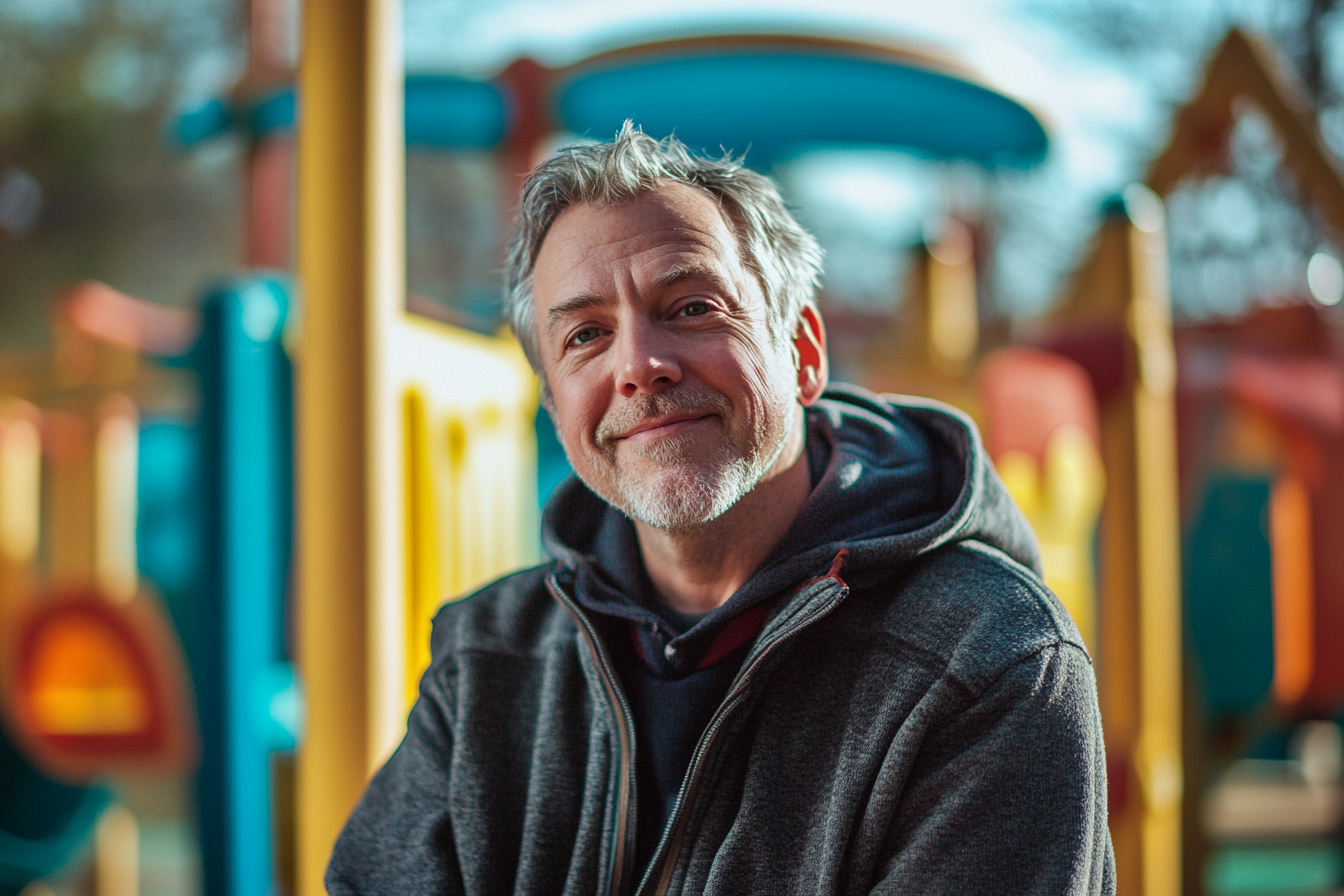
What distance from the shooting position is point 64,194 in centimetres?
1385

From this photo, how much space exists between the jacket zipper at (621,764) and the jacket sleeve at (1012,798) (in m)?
0.31

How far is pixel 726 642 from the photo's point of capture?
4.44ft

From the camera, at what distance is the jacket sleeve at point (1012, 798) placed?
1.13 m

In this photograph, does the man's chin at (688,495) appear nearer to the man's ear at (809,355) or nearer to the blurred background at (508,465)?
the man's ear at (809,355)

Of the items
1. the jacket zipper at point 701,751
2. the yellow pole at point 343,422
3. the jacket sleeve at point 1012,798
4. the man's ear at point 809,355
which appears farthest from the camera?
the yellow pole at point 343,422

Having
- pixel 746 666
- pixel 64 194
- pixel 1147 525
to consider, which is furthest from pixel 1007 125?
pixel 64 194

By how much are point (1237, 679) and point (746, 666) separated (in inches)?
138

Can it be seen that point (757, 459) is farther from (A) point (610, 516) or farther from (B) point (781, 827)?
(B) point (781, 827)

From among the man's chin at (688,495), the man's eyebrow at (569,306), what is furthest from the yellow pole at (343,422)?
the man's chin at (688,495)

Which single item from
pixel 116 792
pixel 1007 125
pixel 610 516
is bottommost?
pixel 116 792

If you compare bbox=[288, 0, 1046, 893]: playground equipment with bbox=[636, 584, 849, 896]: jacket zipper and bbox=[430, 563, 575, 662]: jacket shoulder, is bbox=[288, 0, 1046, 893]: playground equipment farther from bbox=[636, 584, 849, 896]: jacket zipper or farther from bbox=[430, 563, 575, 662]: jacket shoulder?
bbox=[636, 584, 849, 896]: jacket zipper

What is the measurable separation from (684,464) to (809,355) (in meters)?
0.29

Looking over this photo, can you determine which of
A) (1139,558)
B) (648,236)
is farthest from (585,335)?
(1139,558)

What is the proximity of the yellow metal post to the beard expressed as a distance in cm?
210
